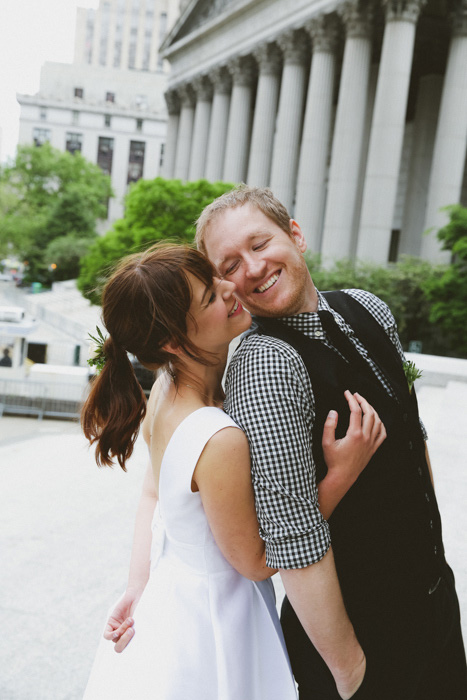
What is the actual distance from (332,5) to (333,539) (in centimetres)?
3793

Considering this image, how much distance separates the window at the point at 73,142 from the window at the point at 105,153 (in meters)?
3.26

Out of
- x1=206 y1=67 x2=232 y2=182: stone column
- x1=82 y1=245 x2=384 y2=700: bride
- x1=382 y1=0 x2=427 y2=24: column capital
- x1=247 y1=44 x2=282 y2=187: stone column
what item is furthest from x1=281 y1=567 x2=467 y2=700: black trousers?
x1=206 y1=67 x2=232 y2=182: stone column

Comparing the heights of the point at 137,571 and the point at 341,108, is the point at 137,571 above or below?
below

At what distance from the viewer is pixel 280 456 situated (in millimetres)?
1744

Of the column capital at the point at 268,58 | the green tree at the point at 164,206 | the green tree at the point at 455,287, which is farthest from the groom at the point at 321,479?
the column capital at the point at 268,58

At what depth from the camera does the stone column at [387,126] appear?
30812mm

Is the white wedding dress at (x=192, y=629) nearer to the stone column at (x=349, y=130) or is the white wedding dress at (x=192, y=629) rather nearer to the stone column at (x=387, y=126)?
the stone column at (x=387, y=126)

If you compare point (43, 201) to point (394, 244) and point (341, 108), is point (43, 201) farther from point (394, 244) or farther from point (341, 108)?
point (341, 108)

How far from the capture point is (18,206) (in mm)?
70562

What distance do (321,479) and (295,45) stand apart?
40834 mm

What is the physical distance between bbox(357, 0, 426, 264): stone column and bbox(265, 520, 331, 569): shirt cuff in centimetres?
3134

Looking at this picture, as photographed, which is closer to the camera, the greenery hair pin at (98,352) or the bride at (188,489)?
the bride at (188,489)

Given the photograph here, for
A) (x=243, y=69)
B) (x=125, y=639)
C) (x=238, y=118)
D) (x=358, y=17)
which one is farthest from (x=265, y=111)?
(x=125, y=639)

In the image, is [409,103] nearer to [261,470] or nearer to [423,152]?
[423,152]
